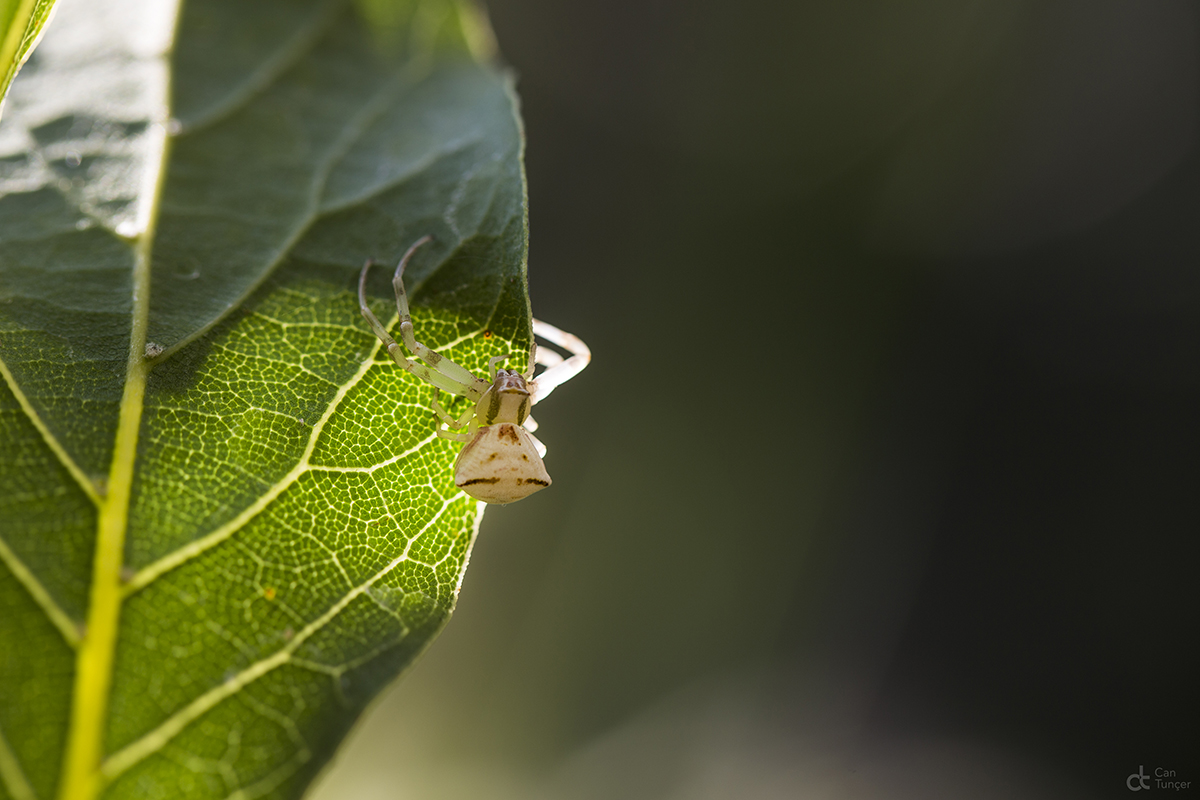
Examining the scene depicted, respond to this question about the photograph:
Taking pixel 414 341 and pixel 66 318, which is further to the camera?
pixel 414 341

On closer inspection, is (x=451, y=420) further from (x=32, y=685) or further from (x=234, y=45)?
(x=234, y=45)

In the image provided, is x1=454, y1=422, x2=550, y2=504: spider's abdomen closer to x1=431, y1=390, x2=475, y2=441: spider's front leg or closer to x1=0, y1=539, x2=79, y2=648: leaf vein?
x1=431, y1=390, x2=475, y2=441: spider's front leg

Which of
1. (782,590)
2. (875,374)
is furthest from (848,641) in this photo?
(875,374)

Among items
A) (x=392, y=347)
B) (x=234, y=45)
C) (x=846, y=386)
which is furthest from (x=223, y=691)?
(x=846, y=386)

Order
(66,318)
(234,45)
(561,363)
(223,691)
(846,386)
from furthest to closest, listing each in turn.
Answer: (846,386) → (561,363) → (234,45) → (66,318) → (223,691)

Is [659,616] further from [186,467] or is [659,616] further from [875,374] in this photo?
[186,467]

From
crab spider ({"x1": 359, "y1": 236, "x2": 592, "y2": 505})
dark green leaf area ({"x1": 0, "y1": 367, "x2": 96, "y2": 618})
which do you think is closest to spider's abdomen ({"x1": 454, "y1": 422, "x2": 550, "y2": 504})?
crab spider ({"x1": 359, "y1": 236, "x2": 592, "y2": 505})

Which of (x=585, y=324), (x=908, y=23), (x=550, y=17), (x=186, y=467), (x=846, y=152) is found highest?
(x=908, y=23)
